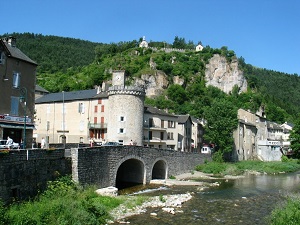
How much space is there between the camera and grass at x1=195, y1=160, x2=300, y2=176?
5538 cm

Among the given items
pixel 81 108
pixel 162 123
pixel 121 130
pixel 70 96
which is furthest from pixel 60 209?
pixel 70 96

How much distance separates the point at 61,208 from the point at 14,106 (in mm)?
14838

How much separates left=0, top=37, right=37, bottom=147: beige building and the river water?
1397 centimetres

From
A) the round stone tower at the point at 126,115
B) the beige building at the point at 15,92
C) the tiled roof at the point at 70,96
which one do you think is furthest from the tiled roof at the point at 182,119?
the beige building at the point at 15,92

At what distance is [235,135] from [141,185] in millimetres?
38350

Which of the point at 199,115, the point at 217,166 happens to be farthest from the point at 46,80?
the point at 217,166

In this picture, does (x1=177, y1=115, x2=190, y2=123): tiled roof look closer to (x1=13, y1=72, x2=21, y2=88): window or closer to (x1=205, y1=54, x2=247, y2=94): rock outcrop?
(x1=13, y1=72, x2=21, y2=88): window

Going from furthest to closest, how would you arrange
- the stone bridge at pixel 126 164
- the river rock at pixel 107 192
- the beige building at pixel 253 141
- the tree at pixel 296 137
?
the beige building at pixel 253 141
the tree at pixel 296 137
the river rock at pixel 107 192
the stone bridge at pixel 126 164

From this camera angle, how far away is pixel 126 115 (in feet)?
158

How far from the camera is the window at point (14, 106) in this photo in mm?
32281

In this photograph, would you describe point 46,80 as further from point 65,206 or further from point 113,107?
point 65,206

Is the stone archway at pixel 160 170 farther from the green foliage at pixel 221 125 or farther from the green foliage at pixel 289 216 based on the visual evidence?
the green foliage at pixel 289 216

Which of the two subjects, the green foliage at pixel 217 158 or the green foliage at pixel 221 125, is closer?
the green foliage at pixel 217 158

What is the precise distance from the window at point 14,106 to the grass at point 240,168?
31.2 meters
